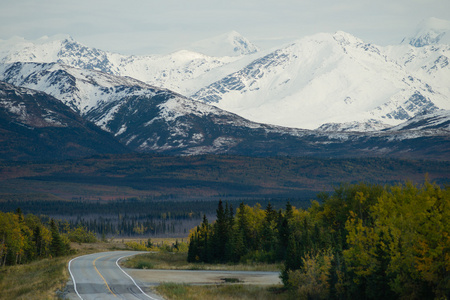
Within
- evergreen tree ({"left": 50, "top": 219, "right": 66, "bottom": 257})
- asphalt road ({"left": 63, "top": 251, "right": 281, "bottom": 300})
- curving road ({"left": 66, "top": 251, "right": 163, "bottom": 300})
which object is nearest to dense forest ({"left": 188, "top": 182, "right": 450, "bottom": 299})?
asphalt road ({"left": 63, "top": 251, "right": 281, "bottom": 300})

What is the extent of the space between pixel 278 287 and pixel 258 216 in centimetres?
5740

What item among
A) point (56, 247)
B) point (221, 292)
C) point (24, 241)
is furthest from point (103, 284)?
point (24, 241)

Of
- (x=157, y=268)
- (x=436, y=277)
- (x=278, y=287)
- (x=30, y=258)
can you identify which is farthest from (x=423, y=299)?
(x=30, y=258)

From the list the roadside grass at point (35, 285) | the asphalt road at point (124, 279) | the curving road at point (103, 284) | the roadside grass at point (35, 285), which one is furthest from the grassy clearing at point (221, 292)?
the roadside grass at point (35, 285)

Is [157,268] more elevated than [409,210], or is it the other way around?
[409,210]

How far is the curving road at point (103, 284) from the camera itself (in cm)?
5478

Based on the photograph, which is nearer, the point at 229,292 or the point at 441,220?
the point at 441,220

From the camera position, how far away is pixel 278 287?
66812 mm

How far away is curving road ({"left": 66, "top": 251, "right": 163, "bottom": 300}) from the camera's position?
54781 mm

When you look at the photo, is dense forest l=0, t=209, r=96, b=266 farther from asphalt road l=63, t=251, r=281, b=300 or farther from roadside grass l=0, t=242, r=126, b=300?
roadside grass l=0, t=242, r=126, b=300

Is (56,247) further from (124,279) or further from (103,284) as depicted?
(103,284)

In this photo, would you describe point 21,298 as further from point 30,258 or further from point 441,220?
point 30,258

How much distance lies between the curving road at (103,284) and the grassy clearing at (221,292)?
74.3 inches

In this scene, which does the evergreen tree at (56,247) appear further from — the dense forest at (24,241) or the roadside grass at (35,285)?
the roadside grass at (35,285)
